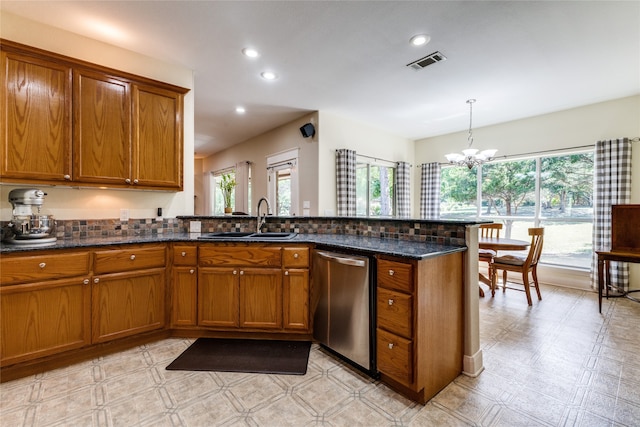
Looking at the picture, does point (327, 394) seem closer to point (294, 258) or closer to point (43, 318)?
point (294, 258)

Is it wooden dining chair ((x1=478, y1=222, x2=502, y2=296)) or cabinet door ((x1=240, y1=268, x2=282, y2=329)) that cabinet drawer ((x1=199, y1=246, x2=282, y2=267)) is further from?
wooden dining chair ((x1=478, y1=222, x2=502, y2=296))

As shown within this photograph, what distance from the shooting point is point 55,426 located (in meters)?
1.44

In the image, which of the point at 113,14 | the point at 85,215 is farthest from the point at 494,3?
the point at 85,215

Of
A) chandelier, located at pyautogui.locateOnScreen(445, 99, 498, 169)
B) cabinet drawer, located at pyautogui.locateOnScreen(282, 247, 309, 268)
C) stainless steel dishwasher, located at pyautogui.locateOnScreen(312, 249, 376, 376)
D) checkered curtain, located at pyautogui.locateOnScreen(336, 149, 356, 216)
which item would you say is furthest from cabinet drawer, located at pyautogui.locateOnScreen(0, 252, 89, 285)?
chandelier, located at pyautogui.locateOnScreen(445, 99, 498, 169)

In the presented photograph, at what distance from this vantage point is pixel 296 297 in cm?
232

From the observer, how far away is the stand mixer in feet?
6.60

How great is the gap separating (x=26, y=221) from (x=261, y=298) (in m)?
1.84

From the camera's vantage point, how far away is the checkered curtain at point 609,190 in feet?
12.0

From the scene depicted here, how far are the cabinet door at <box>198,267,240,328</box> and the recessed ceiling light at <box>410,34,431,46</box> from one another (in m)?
2.56

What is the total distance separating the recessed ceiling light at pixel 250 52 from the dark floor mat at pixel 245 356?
8.80ft

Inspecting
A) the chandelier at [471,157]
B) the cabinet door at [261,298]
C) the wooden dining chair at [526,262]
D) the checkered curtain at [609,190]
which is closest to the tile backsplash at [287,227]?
the cabinet door at [261,298]

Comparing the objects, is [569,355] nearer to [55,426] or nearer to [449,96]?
[449,96]

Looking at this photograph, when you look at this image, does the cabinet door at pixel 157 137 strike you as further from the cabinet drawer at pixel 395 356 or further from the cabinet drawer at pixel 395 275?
the cabinet drawer at pixel 395 356

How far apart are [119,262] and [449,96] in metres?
4.12
